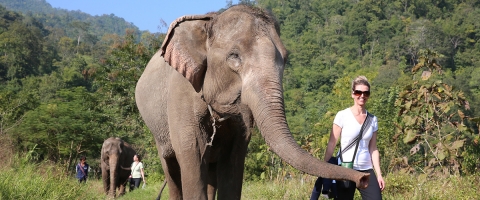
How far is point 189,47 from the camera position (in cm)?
513

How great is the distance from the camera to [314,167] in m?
3.78

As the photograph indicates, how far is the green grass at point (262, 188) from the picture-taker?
7246 mm

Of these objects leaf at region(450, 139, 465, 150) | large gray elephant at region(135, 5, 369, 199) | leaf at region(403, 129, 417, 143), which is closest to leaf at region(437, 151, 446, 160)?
leaf at region(450, 139, 465, 150)

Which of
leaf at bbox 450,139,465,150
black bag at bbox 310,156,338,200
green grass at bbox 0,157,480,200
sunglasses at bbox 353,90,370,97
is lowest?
green grass at bbox 0,157,480,200

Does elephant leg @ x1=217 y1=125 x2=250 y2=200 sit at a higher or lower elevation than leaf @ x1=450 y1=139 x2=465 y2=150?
lower

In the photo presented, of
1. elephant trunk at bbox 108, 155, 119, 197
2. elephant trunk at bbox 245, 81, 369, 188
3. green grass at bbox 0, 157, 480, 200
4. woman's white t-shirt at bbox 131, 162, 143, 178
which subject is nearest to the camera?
elephant trunk at bbox 245, 81, 369, 188

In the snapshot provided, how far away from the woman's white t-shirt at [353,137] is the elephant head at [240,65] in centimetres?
96

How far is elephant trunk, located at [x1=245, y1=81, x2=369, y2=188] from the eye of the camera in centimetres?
379

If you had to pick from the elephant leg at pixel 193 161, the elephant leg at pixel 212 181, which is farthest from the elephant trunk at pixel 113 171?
the elephant leg at pixel 193 161

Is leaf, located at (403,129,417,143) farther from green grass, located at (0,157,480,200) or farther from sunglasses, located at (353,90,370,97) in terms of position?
sunglasses, located at (353,90,370,97)

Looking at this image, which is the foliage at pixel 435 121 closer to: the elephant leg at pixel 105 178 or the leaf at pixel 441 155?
the leaf at pixel 441 155

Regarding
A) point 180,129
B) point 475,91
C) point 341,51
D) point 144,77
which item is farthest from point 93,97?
point 341,51

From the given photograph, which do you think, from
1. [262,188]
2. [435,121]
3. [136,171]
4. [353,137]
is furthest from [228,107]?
[136,171]

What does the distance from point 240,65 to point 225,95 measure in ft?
1.08
